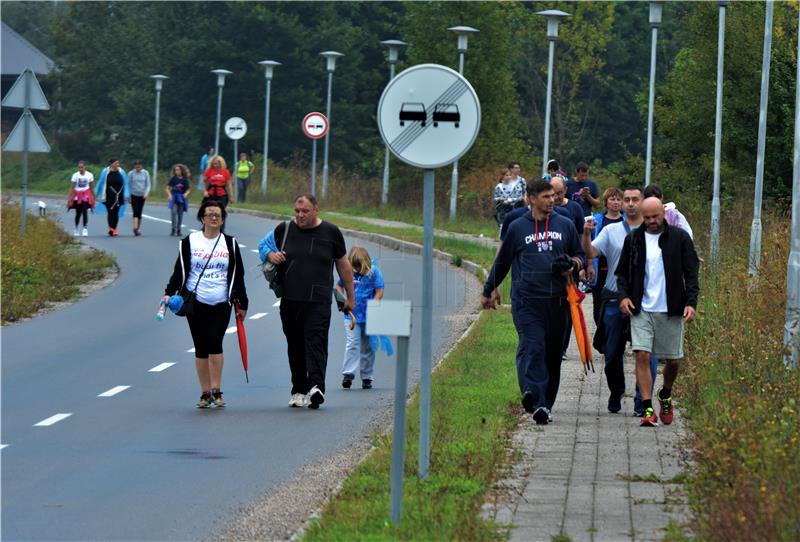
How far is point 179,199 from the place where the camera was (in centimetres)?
3500

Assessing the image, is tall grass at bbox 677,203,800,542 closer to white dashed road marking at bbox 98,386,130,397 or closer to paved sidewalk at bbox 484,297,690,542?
paved sidewalk at bbox 484,297,690,542

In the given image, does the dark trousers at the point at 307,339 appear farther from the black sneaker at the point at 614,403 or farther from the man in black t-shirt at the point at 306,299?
the black sneaker at the point at 614,403

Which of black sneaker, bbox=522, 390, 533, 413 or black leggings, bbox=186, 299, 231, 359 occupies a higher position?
black leggings, bbox=186, 299, 231, 359

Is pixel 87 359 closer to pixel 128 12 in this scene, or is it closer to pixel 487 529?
pixel 487 529

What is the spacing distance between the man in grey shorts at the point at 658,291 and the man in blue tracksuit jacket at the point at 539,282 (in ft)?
1.33

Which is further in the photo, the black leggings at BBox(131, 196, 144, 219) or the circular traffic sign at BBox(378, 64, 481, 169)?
the black leggings at BBox(131, 196, 144, 219)

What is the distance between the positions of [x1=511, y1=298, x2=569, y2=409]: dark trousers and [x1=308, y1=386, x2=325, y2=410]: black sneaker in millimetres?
1936

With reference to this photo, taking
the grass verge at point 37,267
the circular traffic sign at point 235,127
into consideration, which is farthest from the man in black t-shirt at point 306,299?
the circular traffic sign at point 235,127

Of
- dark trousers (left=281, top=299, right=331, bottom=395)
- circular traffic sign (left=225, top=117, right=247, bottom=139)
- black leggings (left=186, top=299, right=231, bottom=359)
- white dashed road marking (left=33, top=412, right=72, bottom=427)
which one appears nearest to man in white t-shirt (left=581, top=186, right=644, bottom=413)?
dark trousers (left=281, top=299, right=331, bottom=395)

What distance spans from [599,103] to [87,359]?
70.0 meters

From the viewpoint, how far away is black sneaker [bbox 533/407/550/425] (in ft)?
37.8

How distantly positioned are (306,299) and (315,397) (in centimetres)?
77

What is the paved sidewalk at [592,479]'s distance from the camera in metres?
7.93

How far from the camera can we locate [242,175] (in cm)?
5084
